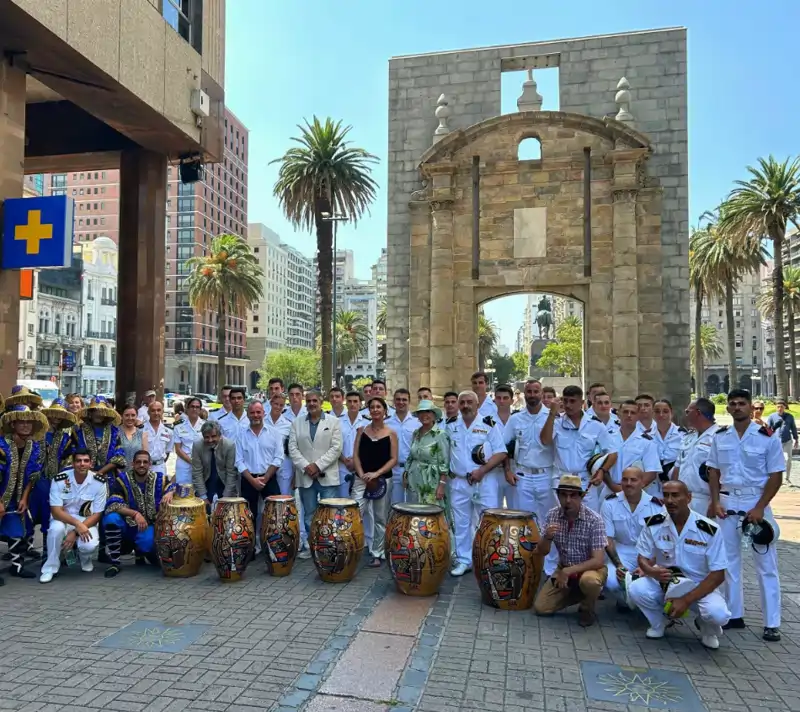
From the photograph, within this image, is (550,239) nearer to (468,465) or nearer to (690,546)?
(468,465)

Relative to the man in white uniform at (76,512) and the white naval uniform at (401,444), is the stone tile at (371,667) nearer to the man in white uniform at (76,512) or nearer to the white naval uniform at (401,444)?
the white naval uniform at (401,444)

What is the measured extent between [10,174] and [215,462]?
6.03 metres

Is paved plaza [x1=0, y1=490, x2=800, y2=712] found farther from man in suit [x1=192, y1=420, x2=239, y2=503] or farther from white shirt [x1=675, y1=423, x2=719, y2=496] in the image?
man in suit [x1=192, y1=420, x2=239, y2=503]

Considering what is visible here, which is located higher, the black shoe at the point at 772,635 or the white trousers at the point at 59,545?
the white trousers at the point at 59,545

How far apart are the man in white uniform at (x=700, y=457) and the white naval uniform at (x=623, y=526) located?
0.56 meters

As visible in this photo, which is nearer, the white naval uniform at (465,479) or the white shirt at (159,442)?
the white naval uniform at (465,479)

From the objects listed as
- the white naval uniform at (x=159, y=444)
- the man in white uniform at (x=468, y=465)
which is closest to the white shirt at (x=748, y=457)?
the man in white uniform at (x=468, y=465)

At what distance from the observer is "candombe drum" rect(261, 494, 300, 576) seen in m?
7.04

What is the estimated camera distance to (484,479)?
769 cm

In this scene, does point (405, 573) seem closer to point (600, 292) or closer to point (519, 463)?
point (519, 463)

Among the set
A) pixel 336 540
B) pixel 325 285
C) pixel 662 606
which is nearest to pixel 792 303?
pixel 325 285

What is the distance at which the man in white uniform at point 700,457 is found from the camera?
6184 mm

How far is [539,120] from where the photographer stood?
782 inches

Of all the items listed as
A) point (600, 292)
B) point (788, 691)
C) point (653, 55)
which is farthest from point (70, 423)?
point (653, 55)
